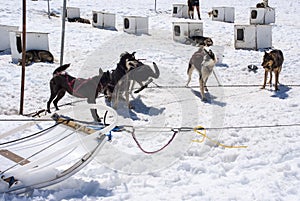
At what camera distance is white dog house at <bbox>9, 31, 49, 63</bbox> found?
9.34m

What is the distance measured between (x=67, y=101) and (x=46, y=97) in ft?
1.34

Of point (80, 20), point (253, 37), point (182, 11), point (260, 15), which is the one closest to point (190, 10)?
point (182, 11)

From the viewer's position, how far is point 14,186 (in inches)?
128

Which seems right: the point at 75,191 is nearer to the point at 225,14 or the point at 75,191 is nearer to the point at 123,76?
the point at 123,76

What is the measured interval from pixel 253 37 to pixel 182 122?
5843 mm

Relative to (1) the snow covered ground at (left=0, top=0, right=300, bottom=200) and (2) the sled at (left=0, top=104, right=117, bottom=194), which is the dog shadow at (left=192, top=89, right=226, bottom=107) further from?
(2) the sled at (left=0, top=104, right=117, bottom=194)

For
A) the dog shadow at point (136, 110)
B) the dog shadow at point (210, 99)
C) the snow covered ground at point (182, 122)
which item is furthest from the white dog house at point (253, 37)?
the dog shadow at point (136, 110)

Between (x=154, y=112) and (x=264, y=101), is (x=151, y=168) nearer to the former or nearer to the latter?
(x=154, y=112)

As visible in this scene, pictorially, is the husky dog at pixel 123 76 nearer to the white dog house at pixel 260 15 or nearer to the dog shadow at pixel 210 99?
the dog shadow at pixel 210 99

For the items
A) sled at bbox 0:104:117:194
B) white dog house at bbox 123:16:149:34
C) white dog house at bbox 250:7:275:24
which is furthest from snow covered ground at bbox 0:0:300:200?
white dog house at bbox 250:7:275:24

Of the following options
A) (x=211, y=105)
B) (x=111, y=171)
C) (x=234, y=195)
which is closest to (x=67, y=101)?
(x=211, y=105)

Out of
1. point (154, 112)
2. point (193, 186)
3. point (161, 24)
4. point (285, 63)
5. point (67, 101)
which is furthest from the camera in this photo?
point (161, 24)

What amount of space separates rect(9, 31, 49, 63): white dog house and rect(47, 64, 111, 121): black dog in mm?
3704

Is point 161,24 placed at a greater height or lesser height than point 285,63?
greater
